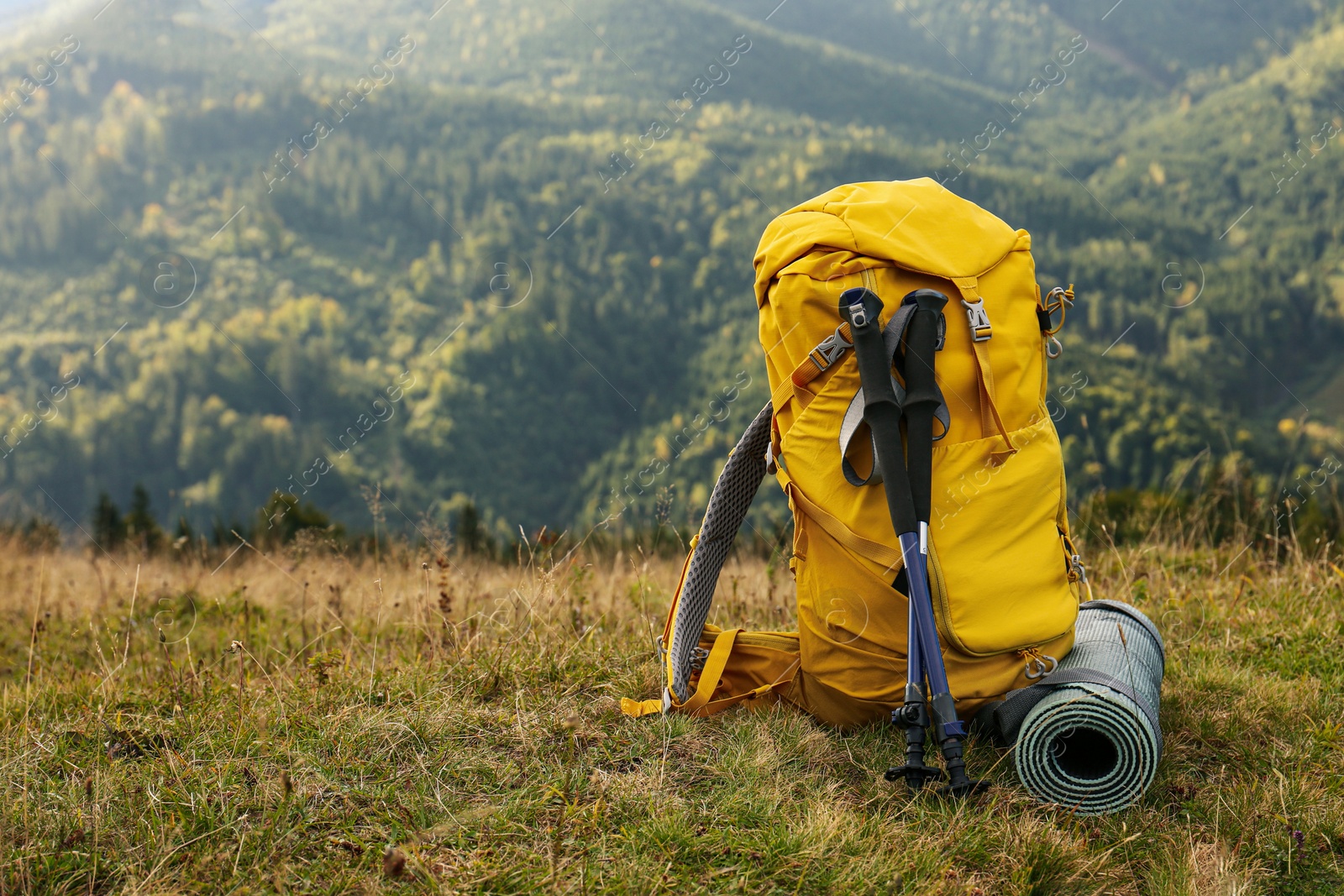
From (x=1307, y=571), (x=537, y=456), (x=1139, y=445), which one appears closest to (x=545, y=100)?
(x=537, y=456)

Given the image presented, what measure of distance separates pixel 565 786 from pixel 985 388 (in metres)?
1.57

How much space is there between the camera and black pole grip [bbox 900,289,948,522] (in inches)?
93.6

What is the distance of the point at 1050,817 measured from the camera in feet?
7.23

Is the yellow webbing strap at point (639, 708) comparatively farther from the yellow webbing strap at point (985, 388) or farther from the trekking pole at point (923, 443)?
the yellow webbing strap at point (985, 388)

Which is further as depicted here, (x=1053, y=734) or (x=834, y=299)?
(x=834, y=299)

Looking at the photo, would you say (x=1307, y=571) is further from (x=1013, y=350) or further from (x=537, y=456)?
(x=537, y=456)

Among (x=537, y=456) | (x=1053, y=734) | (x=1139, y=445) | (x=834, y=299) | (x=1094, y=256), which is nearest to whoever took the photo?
(x=1053, y=734)

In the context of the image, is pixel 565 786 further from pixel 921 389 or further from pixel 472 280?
pixel 472 280

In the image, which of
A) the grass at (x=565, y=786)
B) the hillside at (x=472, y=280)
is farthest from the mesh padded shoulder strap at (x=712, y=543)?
the hillside at (x=472, y=280)

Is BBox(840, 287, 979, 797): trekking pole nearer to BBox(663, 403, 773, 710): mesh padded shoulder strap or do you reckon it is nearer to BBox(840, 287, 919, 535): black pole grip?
BBox(840, 287, 919, 535): black pole grip

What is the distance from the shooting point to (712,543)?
2895 mm

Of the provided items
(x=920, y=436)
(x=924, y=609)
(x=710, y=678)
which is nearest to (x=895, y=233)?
(x=920, y=436)

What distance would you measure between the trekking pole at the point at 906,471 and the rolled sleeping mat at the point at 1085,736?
0.64 ft

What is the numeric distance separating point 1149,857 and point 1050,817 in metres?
0.24
